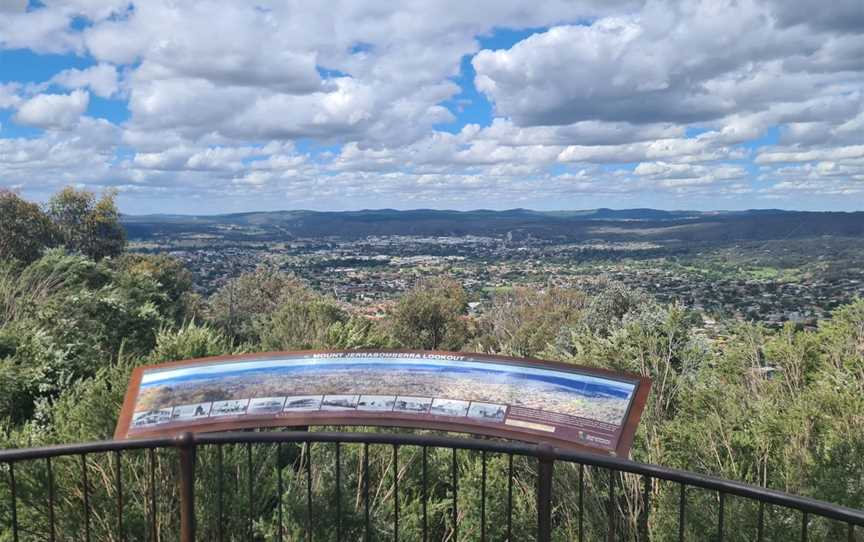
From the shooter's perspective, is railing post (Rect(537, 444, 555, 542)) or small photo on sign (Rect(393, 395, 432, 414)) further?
small photo on sign (Rect(393, 395, 432, 414))

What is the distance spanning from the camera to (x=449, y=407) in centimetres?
374

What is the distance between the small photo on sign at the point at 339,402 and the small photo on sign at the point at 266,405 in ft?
0.85

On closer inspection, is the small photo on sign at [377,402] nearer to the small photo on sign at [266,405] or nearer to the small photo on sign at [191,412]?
the small photo on sign at [266,405]

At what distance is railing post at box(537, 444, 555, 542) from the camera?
9.06 ft

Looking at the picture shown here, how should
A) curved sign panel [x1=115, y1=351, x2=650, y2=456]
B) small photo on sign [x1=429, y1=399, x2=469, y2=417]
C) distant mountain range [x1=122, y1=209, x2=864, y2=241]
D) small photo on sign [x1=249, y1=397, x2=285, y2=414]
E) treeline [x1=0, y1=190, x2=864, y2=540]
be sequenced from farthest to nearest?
distant mountain range [x1=122, y1=209, x2=864, y2=241], treeline [x1=0, y1=190, x2=864, y2=540], small photo on sign [x1=249, y1=397, x2=285, y2=414], small photo on sign [x1=429, y1=399, x2=469, y2=417], curved sign panel [x1=115, y1=351, x2=650, y2=456]

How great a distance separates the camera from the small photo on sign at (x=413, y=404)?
3.74 m

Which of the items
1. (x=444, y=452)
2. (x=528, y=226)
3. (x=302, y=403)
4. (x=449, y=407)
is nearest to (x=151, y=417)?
(x=302, y=403)

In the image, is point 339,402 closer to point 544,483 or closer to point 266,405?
point 266,405

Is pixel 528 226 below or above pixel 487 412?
below

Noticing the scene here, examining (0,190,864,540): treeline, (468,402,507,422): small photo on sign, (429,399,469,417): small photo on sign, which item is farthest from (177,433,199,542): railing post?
(468,402,507,422): small photo on sign

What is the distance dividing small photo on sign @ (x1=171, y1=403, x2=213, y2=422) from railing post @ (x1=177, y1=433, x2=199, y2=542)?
0.82m

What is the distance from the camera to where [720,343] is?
616 inches

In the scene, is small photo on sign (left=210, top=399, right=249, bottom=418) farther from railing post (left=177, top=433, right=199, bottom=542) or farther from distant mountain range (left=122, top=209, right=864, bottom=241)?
distant mountain range (left=122, top=209, right=864, bottom=241)

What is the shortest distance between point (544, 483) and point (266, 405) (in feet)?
5.92
